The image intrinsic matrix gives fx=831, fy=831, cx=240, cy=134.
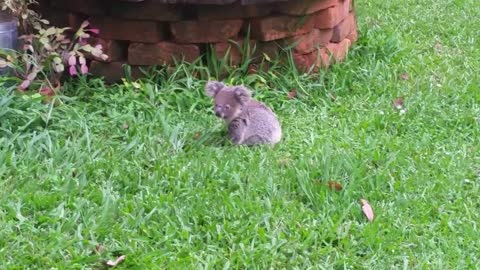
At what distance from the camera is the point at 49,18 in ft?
18.4

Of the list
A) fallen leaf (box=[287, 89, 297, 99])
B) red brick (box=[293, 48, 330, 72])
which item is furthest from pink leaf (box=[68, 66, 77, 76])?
red brick (box=[293, 48, 330, 72])

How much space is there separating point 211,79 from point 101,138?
3.53 ft

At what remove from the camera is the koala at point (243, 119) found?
457 cm

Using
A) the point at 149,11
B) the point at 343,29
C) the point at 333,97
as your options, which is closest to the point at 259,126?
the point at 333,97

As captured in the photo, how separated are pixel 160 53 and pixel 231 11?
21.0 inches

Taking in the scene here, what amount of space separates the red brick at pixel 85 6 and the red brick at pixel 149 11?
101mm

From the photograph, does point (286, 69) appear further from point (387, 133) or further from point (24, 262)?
point (24, 262)

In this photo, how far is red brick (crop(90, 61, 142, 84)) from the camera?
17.9ft

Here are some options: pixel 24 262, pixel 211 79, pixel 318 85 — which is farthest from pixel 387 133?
pixel 24 262

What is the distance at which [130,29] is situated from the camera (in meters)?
5.35

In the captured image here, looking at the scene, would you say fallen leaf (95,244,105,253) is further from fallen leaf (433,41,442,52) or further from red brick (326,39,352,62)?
fallen leaf (433,41,442,52)

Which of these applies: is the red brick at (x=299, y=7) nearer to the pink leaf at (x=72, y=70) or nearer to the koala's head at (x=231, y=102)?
the koala's head at (x=231, y=102)

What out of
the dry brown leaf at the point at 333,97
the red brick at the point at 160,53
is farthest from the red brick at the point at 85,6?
the dry brown leaf at the point at 333,97

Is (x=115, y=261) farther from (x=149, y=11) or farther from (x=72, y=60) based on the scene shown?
(x=149, y=11)
